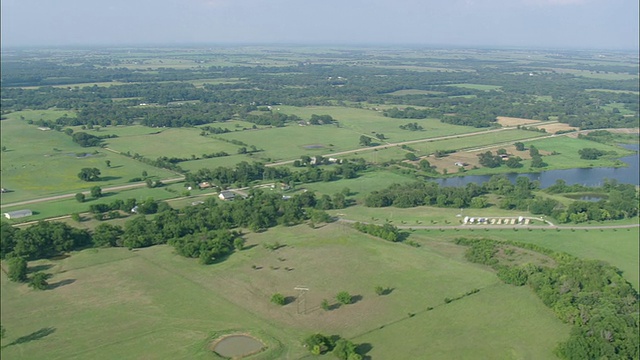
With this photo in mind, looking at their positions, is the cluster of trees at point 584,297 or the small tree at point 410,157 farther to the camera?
the small tree at point 410,157

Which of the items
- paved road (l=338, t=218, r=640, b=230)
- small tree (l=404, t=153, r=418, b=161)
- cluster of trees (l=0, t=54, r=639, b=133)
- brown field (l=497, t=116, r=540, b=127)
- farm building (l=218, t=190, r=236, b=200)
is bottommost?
paved road (l=338, t=218, r=640, b=230)

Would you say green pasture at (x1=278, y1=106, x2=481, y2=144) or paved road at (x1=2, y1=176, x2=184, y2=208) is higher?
green pasture at (x1=278, y1=106, x2=481, y2=144)

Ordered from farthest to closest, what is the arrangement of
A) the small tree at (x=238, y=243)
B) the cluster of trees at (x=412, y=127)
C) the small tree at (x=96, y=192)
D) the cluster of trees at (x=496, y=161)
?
the cluster of trees at (x=412, y=127), the cluster of trees at (x=496, y=161), the small tree at (x=96, y=192), the small tree at (x=238, y=243)

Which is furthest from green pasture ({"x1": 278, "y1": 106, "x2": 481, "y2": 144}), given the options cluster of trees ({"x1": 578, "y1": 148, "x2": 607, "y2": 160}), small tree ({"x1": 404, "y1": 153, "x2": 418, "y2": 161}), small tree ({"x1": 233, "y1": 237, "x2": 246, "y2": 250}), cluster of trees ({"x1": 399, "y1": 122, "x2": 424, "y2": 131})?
small tree ({"x1": 233, "y1": 237, "x2": 246, "y2": 250})

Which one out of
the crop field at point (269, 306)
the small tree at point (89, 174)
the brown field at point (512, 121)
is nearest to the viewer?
the crop field at point (269, 306)

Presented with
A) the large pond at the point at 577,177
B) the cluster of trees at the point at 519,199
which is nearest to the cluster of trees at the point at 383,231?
the cluster of trees at the point at 519,199

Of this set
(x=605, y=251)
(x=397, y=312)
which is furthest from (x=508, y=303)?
(x=605, y=251)

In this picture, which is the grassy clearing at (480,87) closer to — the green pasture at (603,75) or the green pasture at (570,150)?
the green pasture at (603,75)

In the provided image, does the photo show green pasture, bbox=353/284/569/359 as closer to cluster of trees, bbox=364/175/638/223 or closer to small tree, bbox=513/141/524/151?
cluster of trees, bbox=364/175/638/223
